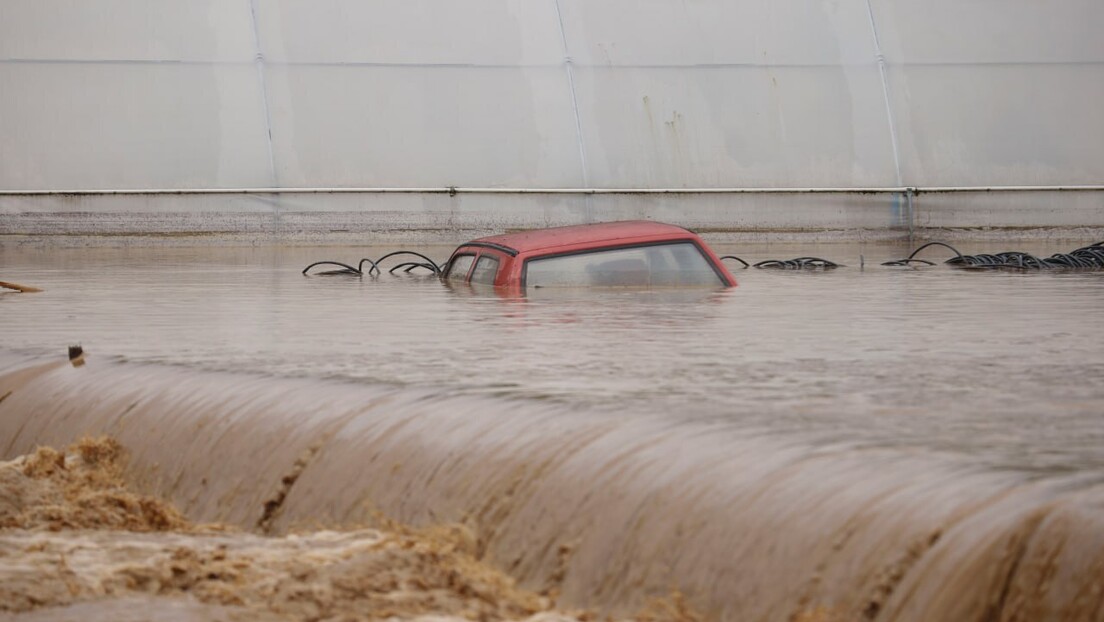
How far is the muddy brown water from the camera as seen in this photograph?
304 centimetres

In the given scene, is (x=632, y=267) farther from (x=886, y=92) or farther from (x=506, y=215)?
(x=886, y=92)

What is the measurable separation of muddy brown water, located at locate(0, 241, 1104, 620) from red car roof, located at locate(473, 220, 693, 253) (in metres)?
2.39

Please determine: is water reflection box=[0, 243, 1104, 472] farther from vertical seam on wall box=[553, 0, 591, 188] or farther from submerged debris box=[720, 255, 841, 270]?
vertical seam on wall box=[553, 0, 591, 188]

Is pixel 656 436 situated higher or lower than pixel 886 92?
lower

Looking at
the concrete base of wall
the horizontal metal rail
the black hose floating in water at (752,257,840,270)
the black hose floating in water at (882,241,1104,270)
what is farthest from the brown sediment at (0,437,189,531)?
the horizontal metal rail

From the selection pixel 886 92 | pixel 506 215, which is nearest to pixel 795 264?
pixel 506 215

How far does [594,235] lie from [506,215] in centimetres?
674

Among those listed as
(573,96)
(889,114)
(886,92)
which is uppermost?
(573,96)

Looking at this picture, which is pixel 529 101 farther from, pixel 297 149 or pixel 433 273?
pixel 433 273

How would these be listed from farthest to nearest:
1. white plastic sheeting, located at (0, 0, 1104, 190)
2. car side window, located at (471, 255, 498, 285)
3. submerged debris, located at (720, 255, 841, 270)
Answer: white plastic sheeting, located at (0, 0, 1104, 190)
submerged debris, located at (720, 255, 841, 270)
car side window, located at (471, 255, 498, 285)

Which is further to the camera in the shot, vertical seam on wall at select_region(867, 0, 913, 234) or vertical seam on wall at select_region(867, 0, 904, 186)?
vertical seam on wall at select_region(867, 0, 904, 186)

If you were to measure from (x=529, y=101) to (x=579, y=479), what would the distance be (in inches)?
578

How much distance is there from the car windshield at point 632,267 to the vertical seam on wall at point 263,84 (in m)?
7.14

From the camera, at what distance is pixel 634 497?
11.8ft
